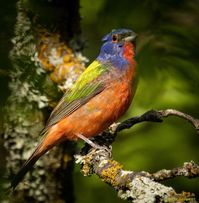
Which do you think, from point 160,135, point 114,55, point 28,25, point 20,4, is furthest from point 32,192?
point 20,4

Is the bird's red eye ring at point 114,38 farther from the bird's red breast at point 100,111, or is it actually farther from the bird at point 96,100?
the bird's red breast at point 100,111

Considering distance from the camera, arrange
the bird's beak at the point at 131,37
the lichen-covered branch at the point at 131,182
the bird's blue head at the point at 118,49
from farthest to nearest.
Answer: the bird's blue head at the point at 118,49
the bird's beak at the point at 131,37
the lichen-covered branch at the point at 131,182

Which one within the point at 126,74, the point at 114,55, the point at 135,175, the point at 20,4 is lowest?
the point at 135,175

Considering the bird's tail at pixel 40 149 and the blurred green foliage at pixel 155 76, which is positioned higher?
the blurred green foliage at pixel 155 76

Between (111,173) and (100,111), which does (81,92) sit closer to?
(100,111)

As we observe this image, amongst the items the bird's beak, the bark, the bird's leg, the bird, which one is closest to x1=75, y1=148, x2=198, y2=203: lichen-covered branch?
the bird's leg

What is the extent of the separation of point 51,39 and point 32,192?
1357 mm

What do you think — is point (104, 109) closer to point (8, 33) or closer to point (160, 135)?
point (160, 135)

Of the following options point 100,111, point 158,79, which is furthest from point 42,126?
point 158,79

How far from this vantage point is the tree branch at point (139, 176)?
6.20 ft

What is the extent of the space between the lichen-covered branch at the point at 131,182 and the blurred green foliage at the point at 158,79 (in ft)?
1.79

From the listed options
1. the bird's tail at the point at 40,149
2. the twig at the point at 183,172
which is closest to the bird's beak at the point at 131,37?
the bird's tail at the point at 40,149

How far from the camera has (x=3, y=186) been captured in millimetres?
1344

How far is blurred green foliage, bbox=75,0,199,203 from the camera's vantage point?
8.41ft
